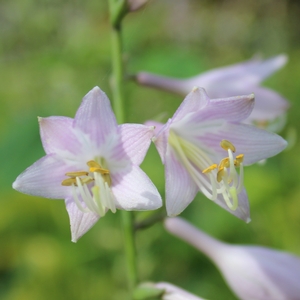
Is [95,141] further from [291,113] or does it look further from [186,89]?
[291,113]

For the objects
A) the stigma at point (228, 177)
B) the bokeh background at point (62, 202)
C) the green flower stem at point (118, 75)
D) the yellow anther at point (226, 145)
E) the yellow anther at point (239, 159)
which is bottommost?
the bokeh background at point (62, 202)

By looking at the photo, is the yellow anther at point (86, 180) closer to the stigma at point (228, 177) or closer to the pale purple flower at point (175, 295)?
the stigma at point (228, 177)

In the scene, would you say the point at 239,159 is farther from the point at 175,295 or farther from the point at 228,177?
the point at 175,295

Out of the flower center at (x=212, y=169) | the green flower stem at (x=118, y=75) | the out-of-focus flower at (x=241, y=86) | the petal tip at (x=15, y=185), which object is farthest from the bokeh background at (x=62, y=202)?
the petal tip at (x=15, y=185)

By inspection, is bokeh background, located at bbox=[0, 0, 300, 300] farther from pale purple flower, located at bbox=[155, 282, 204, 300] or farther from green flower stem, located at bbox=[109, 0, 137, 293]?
pale purple flower, located at bbox=[155, 282, 204, 300]

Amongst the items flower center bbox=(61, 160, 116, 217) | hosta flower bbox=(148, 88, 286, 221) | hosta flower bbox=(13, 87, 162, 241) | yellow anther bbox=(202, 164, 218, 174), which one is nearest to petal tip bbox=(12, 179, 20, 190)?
hosta flower bbox=(13, 87, 162, 241)

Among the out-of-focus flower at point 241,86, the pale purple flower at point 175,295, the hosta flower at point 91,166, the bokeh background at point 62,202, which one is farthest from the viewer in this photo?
the bokeh background at point 62,202
